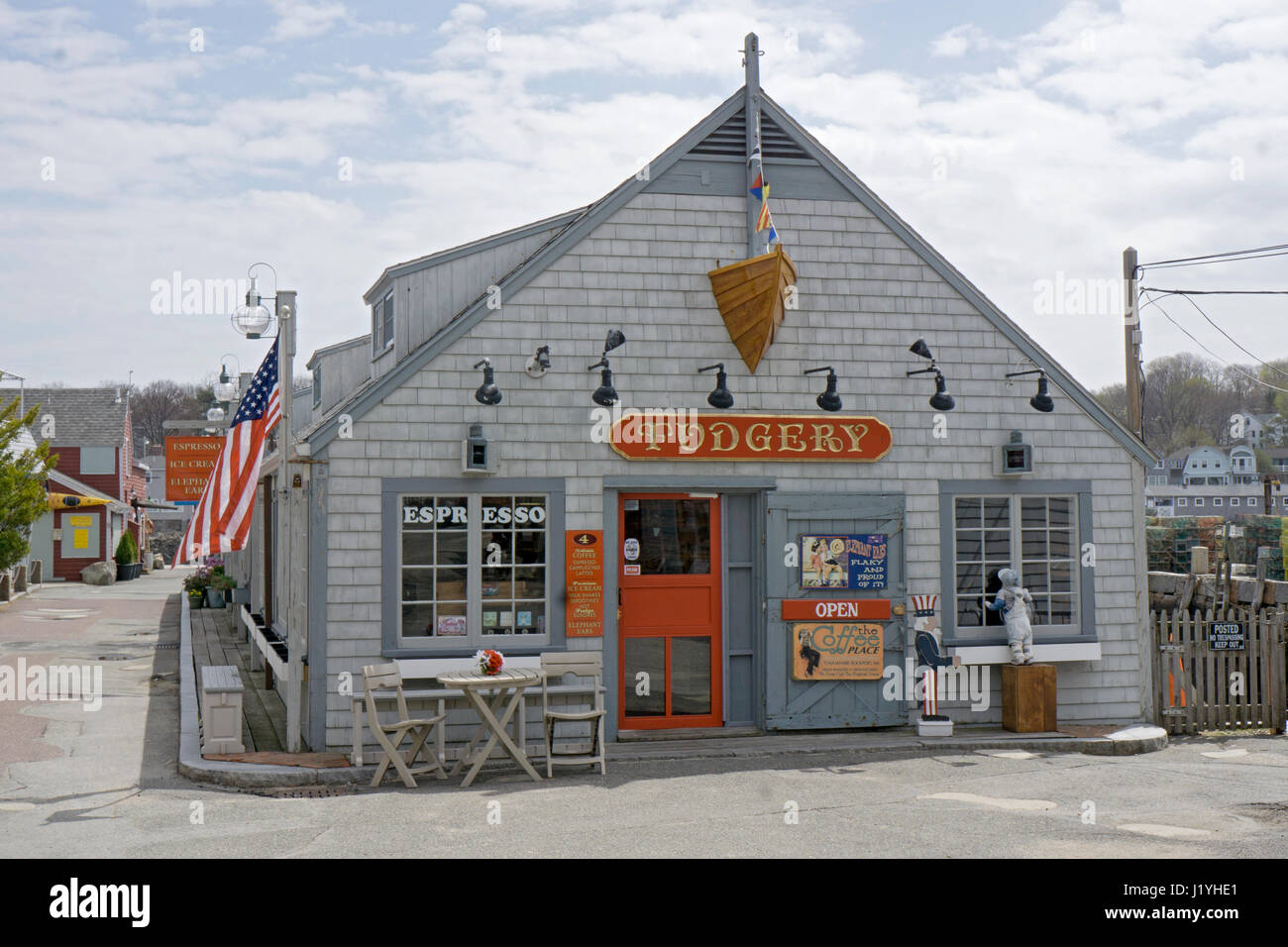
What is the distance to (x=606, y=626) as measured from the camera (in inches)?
452

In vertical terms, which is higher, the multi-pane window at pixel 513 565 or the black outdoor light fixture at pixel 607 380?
the black outdoor light fixture at pixel 607 380

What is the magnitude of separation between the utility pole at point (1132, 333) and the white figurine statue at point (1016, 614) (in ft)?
18.5

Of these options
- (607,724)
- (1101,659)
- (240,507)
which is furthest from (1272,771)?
(240,507)

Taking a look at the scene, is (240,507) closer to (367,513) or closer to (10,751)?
(367,513)

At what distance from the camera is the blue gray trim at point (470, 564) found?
429 inches

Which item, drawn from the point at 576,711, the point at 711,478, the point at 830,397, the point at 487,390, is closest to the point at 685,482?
the point at 711,478

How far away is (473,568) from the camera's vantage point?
11141 millimetres

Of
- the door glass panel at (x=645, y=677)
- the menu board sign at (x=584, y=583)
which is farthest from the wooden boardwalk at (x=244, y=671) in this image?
the door glass panel at (x=645, y=677)

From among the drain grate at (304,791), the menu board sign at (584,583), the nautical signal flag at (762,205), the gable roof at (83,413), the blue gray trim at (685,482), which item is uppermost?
the gable roof at (83,413)

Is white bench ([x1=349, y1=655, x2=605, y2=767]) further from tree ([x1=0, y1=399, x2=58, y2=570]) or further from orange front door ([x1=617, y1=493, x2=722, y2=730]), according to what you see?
tree ([x1=0, y1=399, x2=58, y2=570])

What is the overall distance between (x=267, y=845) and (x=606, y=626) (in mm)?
4441

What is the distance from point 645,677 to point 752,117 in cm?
559

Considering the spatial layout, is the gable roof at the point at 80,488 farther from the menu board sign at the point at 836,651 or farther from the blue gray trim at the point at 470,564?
the menu board sign at the point at 836,651

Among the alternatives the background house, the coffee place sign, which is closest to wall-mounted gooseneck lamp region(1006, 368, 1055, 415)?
the coffee place sign
